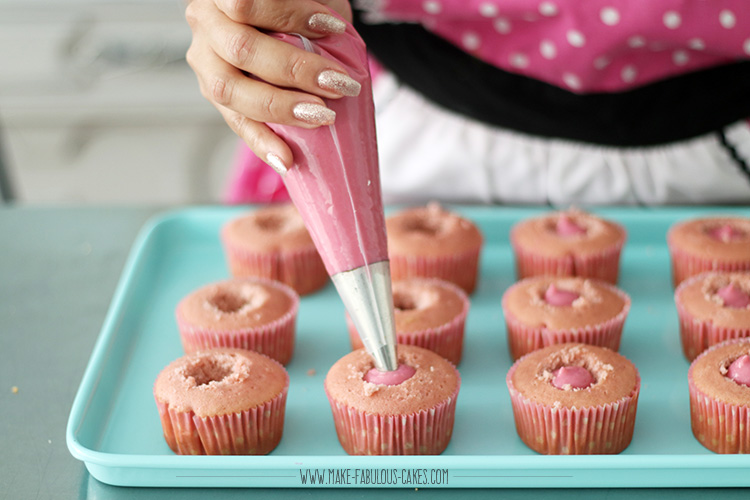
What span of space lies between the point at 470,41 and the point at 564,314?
58 cm

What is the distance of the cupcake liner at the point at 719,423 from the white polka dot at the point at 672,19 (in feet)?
2.04

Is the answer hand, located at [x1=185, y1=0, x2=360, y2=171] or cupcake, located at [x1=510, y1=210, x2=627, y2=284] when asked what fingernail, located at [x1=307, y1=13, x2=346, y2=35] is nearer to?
hand, located at [x1=185, y1=0, x2=360, y2=171]

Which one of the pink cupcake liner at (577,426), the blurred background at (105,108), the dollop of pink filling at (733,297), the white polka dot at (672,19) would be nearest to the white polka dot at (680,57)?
the white polka dot at (672,19)

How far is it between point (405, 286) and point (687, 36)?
639 millimetres

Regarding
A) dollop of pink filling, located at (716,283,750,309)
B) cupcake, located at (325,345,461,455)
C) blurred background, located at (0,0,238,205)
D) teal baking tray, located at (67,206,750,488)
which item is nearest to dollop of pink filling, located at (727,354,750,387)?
teal baking tray, located at (67,206,750,488)

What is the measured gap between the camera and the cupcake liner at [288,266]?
62.1 inches

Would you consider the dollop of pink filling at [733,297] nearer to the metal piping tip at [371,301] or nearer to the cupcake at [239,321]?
the metal piping tip at [371,301]

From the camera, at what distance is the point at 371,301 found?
102 centimetres

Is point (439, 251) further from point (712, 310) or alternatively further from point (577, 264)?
point (712, 310)

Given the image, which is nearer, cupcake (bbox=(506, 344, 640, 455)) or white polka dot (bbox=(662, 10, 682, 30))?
cupcake (bbox=(506, 344, 640, 455))

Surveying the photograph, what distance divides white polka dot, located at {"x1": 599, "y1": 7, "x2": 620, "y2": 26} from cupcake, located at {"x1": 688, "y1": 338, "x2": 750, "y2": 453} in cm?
60

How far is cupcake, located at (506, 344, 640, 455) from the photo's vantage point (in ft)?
3.60

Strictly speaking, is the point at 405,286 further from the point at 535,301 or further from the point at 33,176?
the point at 33,176

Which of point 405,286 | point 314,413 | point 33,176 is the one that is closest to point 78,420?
point 314,413
